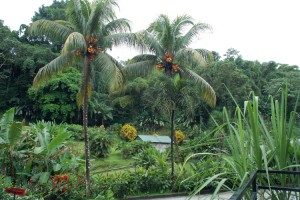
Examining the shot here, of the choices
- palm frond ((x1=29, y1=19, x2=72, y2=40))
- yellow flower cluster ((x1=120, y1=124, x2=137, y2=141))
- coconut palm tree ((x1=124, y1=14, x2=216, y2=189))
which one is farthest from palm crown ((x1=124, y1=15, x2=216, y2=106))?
yellow flower cluster ((x1=120, y1=124, x2=137, y2=141))

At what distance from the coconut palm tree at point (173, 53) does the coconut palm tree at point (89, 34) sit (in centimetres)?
239

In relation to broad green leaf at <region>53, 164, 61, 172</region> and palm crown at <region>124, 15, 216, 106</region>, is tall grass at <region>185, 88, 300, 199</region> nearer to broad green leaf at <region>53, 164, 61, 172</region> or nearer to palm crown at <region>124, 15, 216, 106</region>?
broad green leaf at <region>53, 164, 61, 172</region>

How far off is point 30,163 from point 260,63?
90.1 feet

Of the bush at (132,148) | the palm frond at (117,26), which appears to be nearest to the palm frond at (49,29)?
the palm frond at (117,26)

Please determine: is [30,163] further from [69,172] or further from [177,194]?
[177,194]

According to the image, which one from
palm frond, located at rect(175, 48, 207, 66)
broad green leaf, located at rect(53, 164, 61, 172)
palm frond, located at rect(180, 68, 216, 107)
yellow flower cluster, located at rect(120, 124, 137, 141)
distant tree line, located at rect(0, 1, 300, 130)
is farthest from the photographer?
distant tree line, located at rect(0, 1, 300, 130)

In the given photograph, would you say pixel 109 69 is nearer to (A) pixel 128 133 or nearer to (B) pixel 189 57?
(B) pixel 189 57

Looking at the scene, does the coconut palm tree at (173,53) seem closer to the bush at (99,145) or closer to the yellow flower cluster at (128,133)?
the bush at (99,145)

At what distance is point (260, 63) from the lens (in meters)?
30.8

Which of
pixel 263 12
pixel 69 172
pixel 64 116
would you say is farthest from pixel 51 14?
pixel 263 12

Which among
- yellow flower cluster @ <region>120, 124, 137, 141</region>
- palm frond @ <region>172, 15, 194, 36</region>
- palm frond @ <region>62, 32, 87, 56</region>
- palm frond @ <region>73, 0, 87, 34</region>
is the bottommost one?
yellow flower cluster @ <region>120, 124, 137, 141</region>

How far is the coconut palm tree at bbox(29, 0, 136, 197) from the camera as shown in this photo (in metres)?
8.98

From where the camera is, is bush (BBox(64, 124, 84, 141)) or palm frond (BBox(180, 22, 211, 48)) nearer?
palm frond (BBox(180, 22, 211, 48))

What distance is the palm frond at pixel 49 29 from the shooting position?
30.4 ft
